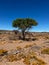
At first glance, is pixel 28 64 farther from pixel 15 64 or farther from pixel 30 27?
pixel 30 27

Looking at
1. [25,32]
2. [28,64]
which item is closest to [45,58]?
[28,64]

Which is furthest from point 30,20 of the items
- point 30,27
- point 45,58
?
point 45,58

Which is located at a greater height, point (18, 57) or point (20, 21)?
point (20, 21)

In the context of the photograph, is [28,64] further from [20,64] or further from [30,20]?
[30,20]

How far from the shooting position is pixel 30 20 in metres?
51.1

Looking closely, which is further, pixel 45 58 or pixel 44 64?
pixel 45 58

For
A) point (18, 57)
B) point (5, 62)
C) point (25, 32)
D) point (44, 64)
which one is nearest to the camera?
point (44, 64)

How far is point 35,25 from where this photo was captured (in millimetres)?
51750

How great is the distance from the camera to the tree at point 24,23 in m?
49.8

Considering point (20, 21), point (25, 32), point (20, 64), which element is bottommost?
point (20, 64)

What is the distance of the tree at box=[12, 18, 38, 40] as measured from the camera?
163 ft

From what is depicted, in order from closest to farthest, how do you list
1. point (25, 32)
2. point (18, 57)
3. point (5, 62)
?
1. point (5, 62)
2. point (18, 57)
3. point (25, 32)

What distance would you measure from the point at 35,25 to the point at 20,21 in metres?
5.61

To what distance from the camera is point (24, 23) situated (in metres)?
50.3
